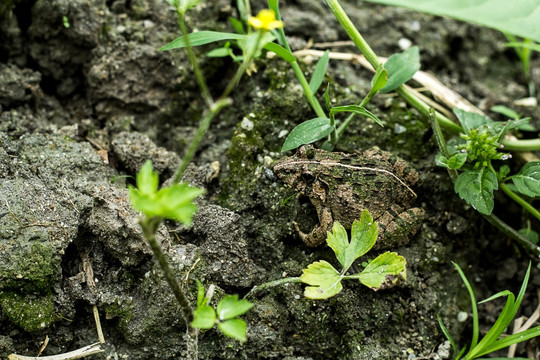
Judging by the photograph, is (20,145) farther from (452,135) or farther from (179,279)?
(452,135)

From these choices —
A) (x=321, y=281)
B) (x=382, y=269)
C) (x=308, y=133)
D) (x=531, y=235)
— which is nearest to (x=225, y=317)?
(x=321, y=281)

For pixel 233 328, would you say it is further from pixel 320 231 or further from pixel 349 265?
pixel 320 231

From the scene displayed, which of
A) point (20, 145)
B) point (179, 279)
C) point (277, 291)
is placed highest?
point (20, 145)

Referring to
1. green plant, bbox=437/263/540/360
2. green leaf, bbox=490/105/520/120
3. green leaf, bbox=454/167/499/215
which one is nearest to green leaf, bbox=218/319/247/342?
green plant, bbox=437/263/540/360

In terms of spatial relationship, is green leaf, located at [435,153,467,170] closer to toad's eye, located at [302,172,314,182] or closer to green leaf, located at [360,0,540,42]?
toad's eye, located at [302,172,314,182]

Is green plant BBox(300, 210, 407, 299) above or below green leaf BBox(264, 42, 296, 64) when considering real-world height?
below

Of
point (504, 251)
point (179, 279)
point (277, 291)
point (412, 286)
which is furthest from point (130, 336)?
point (504, 251)

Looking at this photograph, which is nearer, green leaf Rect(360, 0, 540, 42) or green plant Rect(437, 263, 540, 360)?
green leaf Rect(360, 0, 540, 42)
